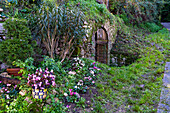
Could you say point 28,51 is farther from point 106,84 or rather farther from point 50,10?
point 106,84

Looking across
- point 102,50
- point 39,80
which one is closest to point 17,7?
point 39,80

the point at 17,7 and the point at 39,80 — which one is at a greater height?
the point at 17,7

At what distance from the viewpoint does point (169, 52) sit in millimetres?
7586

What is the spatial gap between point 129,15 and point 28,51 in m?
10.0

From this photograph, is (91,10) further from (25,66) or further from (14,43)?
(25,66)

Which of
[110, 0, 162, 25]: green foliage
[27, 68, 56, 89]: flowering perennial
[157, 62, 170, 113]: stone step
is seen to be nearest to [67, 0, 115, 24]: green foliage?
[110, 0, 162, 25]: green foliage

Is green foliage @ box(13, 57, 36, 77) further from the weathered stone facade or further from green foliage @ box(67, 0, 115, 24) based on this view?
green foliage @ box(67, 0, 115, 24)

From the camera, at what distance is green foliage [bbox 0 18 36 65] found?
3600mm

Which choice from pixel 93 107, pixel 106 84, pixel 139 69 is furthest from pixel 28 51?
pixel 139 69

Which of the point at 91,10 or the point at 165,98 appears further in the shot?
the point at 91,10

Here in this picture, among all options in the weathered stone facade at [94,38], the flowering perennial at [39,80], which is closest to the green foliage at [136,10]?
the weathered stone facade at [94,38]

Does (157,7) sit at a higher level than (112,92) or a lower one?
higher

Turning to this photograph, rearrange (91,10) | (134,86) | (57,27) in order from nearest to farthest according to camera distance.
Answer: (57,27) → (134,86) → (91,10)

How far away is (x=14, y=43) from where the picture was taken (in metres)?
3.66
